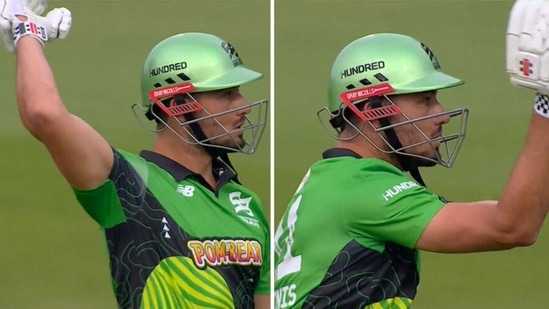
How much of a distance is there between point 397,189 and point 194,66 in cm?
119

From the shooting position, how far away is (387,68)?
20.6 feet

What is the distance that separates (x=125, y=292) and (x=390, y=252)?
1.08m

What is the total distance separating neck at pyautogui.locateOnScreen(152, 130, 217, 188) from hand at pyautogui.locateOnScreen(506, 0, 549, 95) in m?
1.83

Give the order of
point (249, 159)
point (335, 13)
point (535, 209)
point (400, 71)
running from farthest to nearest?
point (335, 13) → point (249, 159) → point (400, 71) → point (535, 209)

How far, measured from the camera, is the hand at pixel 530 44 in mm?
5031

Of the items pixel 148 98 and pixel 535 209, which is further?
pixel 148 98

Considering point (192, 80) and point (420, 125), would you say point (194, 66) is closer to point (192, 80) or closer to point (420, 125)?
point (192, 80)

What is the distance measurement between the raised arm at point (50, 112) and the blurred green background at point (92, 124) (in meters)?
3.80

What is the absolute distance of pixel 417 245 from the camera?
5836 mm

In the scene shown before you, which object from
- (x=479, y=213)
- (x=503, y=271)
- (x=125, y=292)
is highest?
(x=479, y=213)

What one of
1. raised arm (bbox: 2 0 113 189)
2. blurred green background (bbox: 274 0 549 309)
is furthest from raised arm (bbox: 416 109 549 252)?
blurred green background (bbox: 274 0 549 309)

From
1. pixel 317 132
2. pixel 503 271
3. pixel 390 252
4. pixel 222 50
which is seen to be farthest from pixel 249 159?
pixel 390 252

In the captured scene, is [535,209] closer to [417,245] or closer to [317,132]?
[417,245]

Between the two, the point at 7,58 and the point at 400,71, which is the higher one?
the point at 400,71
